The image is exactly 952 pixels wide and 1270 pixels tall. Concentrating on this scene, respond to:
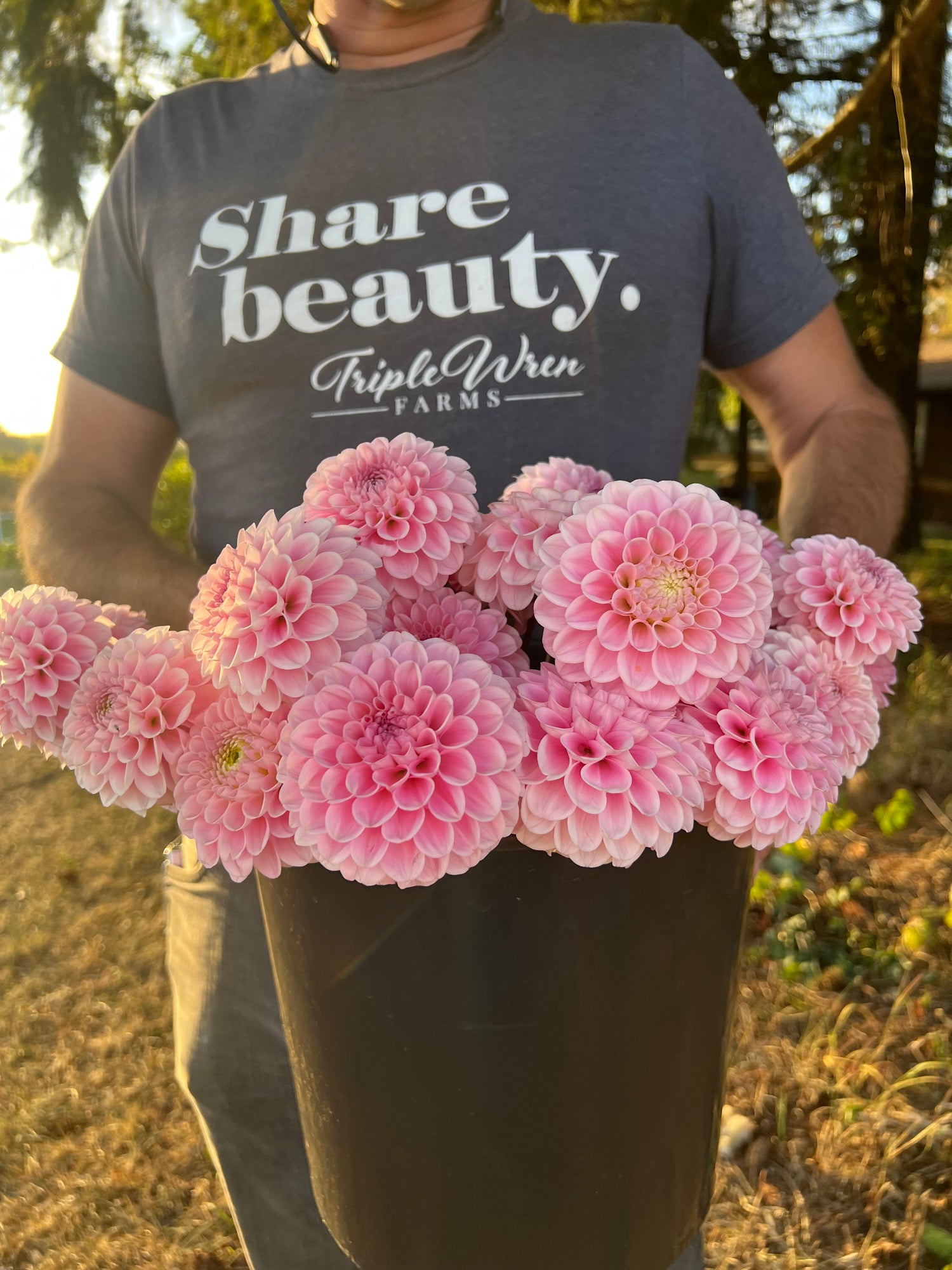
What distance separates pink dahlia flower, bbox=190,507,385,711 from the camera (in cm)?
51

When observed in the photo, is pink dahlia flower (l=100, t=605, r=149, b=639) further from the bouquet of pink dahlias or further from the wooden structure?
the wooden structure

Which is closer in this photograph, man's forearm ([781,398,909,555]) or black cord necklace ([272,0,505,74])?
man's forearm ([781,398,909,555])

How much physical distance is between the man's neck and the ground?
6.36 feet

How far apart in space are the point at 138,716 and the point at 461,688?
239 millimetres

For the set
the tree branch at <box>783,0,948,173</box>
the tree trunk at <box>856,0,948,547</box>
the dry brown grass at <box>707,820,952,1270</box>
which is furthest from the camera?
the tree trunk at <box>856,0,948,547</box>

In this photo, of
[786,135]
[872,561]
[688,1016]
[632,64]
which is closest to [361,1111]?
[688,1016]

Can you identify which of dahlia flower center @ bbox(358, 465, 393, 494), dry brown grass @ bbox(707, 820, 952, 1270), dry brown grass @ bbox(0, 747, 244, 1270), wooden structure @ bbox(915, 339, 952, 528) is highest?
dahlia flower center @ bbox(358, 465, 393, 494)

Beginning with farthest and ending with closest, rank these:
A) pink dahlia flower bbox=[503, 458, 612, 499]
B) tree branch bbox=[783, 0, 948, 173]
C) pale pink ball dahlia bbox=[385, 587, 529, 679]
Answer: tree branch bbox=[783, 0, 948, 173] < pink dahlia flower bbox=[503, 458, 612, 499] < pale pink ball dahlia bbox=[385, 587, 529, 679]

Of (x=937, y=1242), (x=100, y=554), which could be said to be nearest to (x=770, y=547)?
(x=100, y=554)

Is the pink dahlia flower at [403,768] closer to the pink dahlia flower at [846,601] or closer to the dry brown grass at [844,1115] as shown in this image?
the pink dahlia flower at [846,601]

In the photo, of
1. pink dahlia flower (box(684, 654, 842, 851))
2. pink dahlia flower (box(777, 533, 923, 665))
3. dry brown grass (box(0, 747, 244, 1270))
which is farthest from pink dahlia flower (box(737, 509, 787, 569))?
dry brown grass (box(0, 747, 244, 1270))

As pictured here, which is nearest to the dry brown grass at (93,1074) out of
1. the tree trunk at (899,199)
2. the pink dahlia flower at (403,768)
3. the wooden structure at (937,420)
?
the pink dahlia flower at (403,768)

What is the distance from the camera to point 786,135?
2.96 m

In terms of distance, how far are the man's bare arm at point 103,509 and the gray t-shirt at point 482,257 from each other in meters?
0.15
